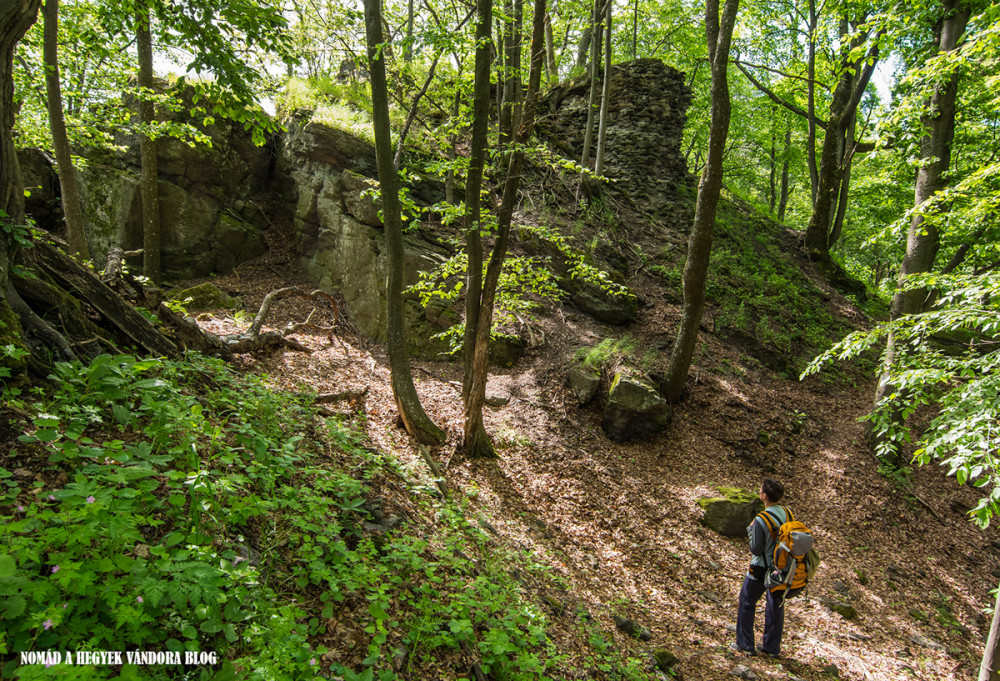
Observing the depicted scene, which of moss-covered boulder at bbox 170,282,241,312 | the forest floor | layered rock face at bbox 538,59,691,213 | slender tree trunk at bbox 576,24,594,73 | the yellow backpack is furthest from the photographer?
slender tree trunk at bbox 576,24,594,73

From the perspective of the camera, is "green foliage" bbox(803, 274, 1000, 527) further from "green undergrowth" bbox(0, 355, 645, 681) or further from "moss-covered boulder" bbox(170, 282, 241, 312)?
"moss-covered boulder" bbox(170, 282, 241, 312)

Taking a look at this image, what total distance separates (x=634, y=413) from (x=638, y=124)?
11861 mm

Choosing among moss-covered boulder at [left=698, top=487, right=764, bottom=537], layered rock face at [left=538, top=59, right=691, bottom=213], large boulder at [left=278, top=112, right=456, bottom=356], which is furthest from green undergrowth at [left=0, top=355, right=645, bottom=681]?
layered rock face at [left=538, top=59, right=691, bottom=213]

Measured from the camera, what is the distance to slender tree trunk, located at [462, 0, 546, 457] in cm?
679

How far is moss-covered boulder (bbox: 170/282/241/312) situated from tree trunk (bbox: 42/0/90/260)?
1.63 meters

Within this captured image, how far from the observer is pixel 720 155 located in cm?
819

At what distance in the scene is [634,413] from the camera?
8.47m

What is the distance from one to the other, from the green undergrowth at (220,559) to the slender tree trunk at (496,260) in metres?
2.30

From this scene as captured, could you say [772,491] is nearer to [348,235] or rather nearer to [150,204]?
[348,235]

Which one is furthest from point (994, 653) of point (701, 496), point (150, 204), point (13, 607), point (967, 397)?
point (150, 204)

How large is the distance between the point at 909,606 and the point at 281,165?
1594 cm

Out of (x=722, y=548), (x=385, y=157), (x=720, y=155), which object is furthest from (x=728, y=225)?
(x=385, y=157)

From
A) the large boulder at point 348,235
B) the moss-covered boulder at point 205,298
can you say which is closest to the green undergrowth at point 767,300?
the large boulder at point 348,235

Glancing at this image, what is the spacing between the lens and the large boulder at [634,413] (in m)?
8.48
